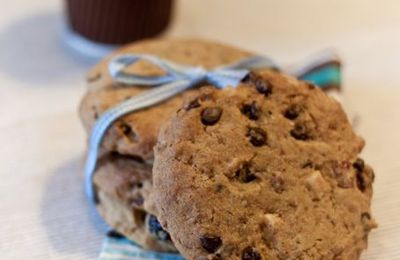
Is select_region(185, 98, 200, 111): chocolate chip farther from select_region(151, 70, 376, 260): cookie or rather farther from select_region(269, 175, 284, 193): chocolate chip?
select_region(269, 175, 284, 193): chocolate chip

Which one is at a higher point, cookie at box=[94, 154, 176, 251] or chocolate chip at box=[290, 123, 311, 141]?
chocolate chip at box=[290, 123, 311, 141]

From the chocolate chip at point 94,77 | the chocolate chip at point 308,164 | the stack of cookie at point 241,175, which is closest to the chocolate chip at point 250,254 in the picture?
the stack of cookie at point 241,175

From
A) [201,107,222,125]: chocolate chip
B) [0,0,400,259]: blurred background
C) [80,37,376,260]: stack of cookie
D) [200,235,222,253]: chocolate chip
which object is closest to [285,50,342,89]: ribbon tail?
[0,0,400,259]: blurred background

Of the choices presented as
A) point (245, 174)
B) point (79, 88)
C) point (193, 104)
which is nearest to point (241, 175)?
point (245, 174)

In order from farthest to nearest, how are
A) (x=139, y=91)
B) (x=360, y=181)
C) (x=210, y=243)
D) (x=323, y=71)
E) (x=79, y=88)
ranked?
(x=79, y=88) → (x=323, y=71) → (x=139, y=91) → (x=360, y=181) → (x=210, y=243)

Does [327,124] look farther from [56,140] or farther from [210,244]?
[56,140]

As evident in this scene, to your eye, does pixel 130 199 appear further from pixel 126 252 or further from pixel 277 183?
pixel 277 183
